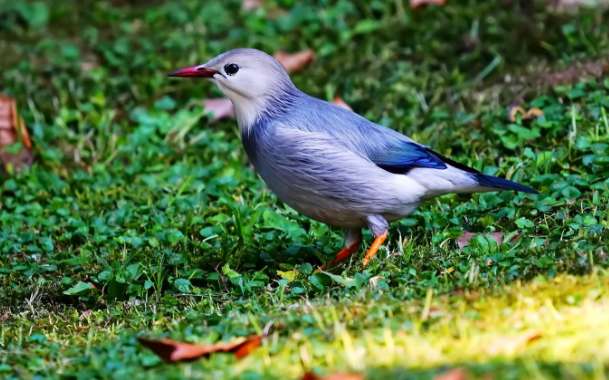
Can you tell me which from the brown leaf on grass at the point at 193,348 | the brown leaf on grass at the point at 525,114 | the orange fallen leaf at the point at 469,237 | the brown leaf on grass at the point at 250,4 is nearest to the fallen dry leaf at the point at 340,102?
Result: the brown leaf on grass at the point at 525,114

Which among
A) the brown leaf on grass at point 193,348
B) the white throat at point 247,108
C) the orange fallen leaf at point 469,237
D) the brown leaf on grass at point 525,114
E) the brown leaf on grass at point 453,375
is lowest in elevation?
the orange fallen leaf at point 469,237

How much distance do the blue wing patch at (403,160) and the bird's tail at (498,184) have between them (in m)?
0.20

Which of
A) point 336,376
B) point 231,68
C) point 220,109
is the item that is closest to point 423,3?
point 220,109

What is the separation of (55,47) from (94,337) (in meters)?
4.67

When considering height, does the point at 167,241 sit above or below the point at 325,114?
below

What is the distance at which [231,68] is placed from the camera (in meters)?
5.98

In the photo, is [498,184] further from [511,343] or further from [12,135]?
[12,135]

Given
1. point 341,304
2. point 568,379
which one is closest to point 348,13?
point 341,304

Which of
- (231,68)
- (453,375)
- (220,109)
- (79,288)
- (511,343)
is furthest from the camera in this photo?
(220,109)

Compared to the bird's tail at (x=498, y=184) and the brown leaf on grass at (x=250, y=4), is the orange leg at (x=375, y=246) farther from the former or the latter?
the brown leaf on grass at (x=250, y=4)

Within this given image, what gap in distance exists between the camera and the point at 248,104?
5945 millimetres

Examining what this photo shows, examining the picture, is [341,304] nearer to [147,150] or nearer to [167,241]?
[167,241]

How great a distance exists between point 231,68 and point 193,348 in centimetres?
219

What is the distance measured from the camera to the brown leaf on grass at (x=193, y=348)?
4.14m
